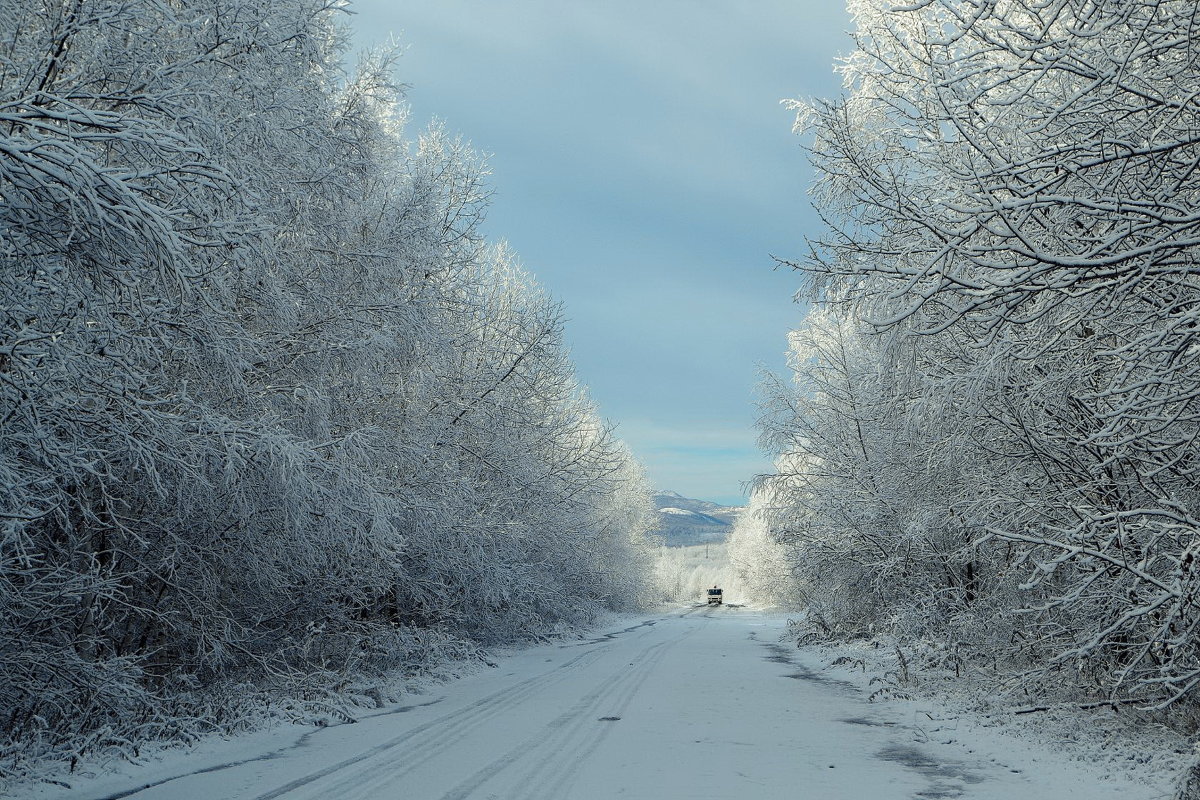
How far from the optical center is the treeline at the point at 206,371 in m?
5.12

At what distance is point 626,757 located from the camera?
292 inches

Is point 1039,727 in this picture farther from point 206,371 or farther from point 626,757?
point 206,371

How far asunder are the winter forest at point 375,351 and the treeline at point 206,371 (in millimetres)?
50

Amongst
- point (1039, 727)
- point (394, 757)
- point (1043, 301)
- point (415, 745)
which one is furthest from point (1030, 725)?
point (394, 757)

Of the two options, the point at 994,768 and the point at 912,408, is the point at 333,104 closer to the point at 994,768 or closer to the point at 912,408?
the point at 912,408

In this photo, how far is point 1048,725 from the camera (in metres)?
8.12

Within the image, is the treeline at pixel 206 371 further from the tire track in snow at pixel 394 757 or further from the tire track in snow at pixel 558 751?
the tire track in snow at pixel 558 751

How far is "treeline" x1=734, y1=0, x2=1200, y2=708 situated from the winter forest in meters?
0.06

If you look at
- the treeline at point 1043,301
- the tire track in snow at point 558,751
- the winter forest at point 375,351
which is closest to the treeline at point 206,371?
the winter forest at point 375,351

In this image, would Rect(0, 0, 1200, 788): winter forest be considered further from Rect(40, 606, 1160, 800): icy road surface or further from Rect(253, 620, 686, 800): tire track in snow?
Rect(253, 620, 686, 800): tire track in snow

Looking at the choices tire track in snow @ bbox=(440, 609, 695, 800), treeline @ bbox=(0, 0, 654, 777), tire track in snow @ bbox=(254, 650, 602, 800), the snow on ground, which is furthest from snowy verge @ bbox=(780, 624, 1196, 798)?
treeline @ bbox=(0, 0, 654, 777)

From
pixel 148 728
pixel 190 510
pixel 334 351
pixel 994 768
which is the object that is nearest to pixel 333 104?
pixel 334 351

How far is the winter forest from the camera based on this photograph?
498 cm

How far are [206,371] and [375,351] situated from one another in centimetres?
244
